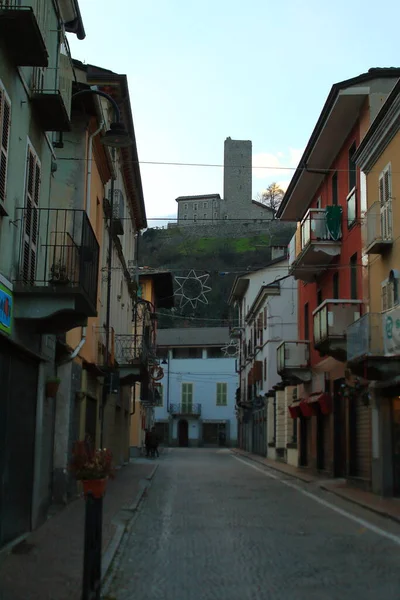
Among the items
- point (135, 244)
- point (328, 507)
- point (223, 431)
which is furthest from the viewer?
point (223, 431)

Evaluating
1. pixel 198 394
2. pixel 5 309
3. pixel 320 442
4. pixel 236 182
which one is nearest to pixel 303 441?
pixel 320 442

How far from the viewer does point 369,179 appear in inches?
822

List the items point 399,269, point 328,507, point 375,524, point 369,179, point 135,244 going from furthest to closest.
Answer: point 135,244, point 369,179, point 399,269, point 328,507, point 375,524

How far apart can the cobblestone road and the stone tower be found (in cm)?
10495

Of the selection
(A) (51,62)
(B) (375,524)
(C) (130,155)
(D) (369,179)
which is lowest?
(B) (375,524)

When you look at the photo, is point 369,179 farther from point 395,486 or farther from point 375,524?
point 375,524

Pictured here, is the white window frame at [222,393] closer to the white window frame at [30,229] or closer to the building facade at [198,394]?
the building facade at [198,394]

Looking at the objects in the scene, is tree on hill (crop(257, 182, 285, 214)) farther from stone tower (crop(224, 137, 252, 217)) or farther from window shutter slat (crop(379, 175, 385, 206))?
window shutter slat (crop(379, 175, 385, 206))

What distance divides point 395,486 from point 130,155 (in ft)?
49.2

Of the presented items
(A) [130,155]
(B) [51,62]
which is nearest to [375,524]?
(B) [51,62]

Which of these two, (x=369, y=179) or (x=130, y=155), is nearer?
(x=369, y=179)

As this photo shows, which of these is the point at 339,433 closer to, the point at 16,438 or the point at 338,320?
the point at 338,320

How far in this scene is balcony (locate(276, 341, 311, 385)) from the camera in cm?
2980

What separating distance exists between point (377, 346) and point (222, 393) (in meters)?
57.3
